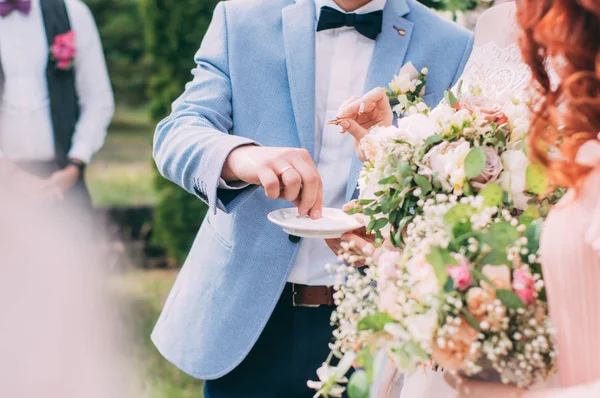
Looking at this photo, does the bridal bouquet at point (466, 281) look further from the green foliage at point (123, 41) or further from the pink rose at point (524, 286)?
the green foliage at point (123, 41)

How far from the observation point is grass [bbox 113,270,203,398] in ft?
14.7

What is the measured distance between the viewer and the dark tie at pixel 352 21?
220cm

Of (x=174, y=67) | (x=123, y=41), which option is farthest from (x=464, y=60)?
(x=123, y=41)

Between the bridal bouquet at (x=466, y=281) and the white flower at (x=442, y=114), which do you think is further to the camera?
the white flower at (x=442, y=114)

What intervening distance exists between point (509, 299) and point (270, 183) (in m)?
0.66

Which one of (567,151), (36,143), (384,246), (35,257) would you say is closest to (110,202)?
(35,257)

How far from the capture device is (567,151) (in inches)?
47.0

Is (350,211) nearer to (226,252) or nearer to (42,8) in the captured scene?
(226,252)

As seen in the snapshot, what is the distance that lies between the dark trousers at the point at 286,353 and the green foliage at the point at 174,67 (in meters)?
3.74

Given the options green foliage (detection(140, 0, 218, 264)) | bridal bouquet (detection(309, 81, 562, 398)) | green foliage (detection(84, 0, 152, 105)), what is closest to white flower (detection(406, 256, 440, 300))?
bridal bouquet (detection(309, 81, 562, 398))

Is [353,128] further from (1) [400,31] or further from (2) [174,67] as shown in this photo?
(2) [174,67]

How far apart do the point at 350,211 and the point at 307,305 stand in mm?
538

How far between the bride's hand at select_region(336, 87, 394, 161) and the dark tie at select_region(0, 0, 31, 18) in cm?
320

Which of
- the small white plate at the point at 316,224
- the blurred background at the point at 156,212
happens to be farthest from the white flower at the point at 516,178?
the blurred background at the point at 156,212
